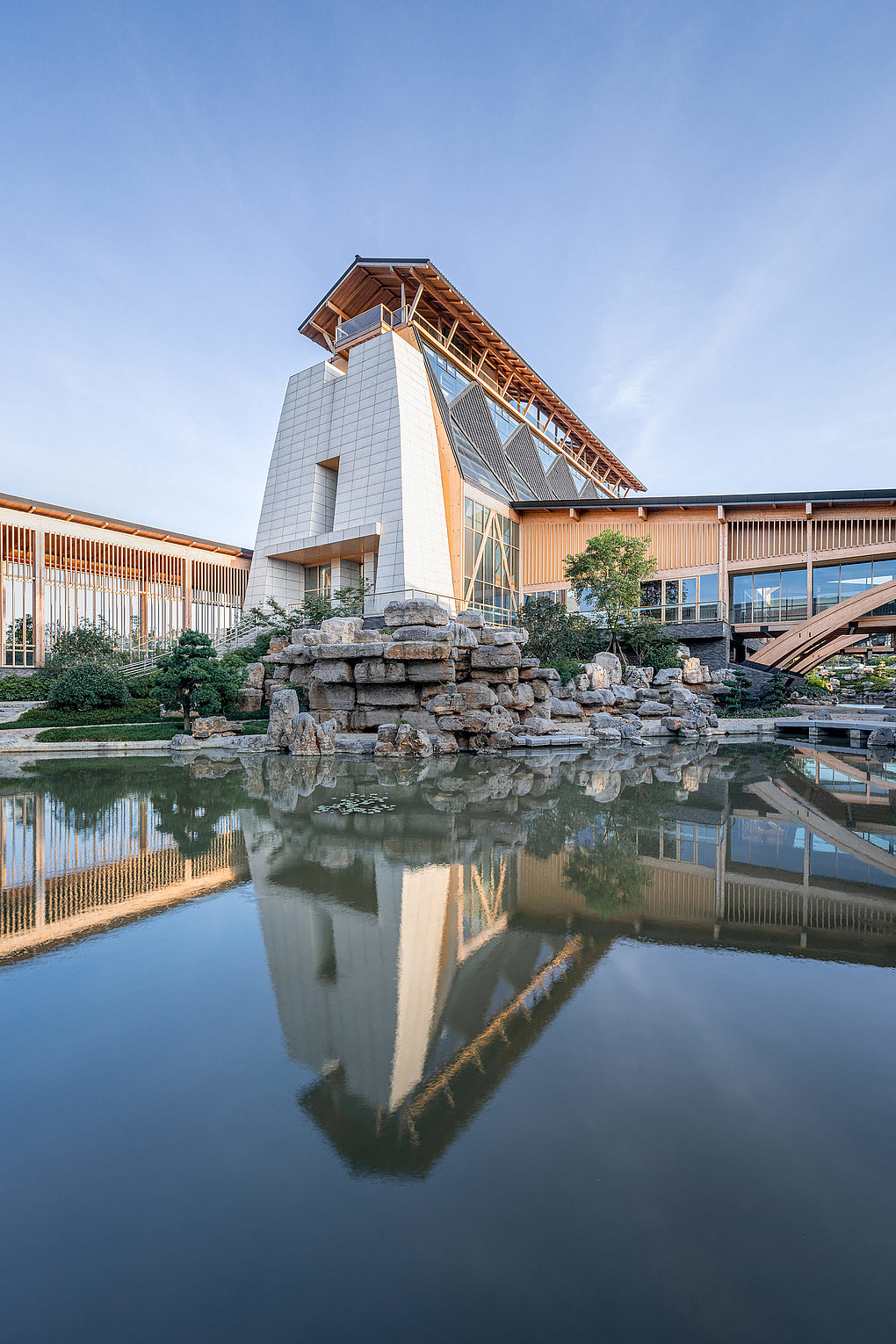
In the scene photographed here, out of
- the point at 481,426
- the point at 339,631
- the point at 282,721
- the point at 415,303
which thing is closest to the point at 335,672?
the point at 339,631

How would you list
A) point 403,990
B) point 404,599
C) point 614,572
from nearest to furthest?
point 403,990 < point 404,599 < point 614,572

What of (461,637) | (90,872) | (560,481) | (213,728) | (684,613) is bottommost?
(90,872)

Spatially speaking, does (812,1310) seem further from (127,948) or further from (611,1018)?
(127,948)

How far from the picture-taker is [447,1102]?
2.13 meters

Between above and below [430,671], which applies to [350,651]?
above

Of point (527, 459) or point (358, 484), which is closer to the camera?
point (358, 484)

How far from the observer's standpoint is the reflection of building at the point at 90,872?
391 centimetres

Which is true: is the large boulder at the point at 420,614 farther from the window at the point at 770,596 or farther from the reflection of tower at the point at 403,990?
the window at the point at 770,596

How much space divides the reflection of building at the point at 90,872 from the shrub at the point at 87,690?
1231 cm

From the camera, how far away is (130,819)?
6.80 m

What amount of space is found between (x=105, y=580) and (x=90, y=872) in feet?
83.2

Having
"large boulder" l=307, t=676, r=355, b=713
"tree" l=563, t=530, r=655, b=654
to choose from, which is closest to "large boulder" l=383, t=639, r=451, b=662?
"large boulder" l=307, t=676, r=355, b=713

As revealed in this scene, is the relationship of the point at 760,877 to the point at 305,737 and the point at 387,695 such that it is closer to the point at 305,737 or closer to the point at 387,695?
the point at 305,737

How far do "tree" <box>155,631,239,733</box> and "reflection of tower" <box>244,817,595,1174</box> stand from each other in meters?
12.8
